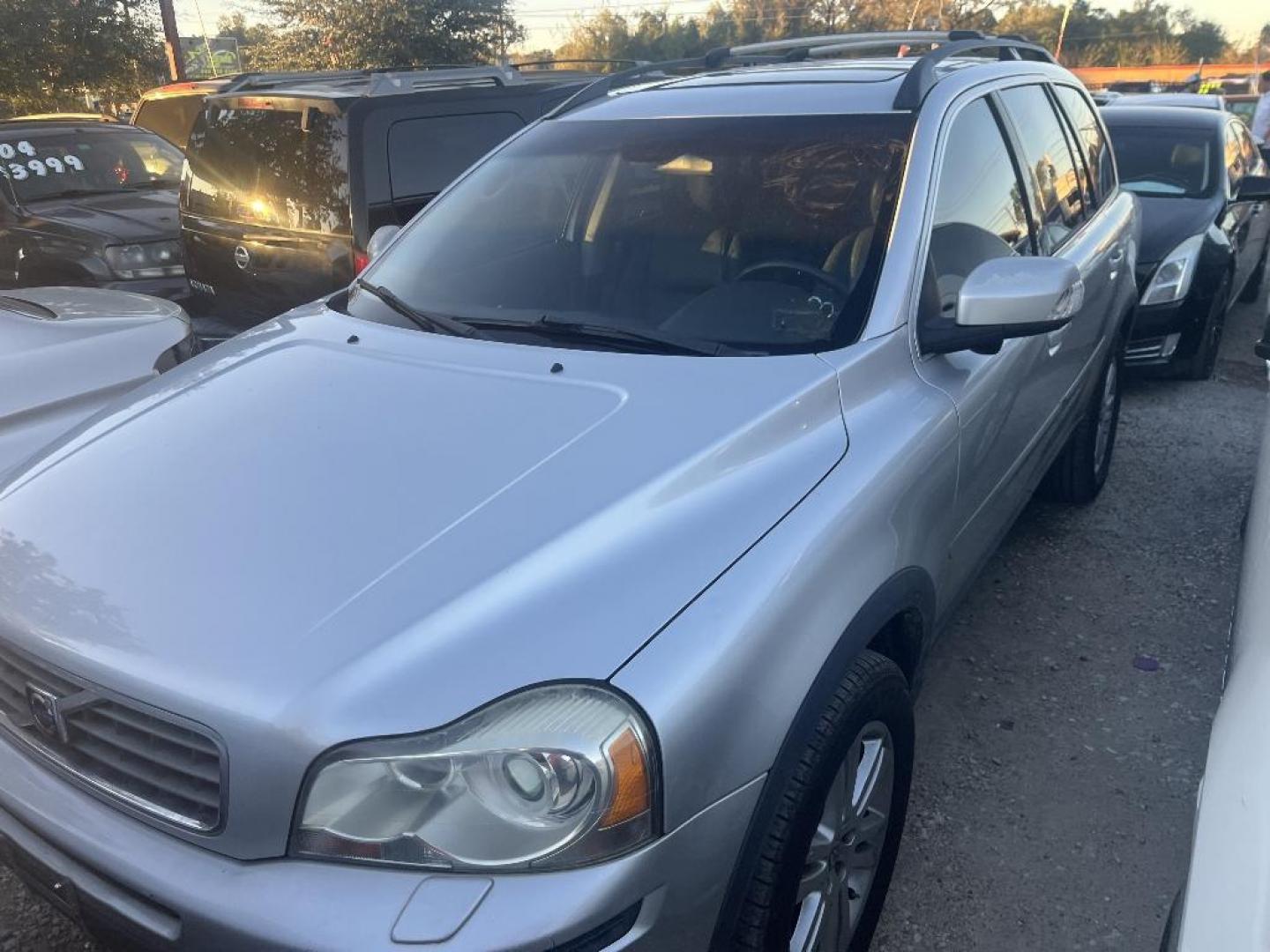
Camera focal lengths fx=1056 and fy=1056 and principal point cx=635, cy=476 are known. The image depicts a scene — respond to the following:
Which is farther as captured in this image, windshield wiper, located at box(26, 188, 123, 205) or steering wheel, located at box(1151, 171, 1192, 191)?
windshield wiper, located at box(26, 188, 123, 205)

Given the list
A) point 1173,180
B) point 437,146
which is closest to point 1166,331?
point 1173,180

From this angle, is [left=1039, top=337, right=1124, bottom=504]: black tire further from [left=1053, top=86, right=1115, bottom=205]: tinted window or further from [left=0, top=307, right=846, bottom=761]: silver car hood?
[left=0, top=307, right=846, bottom=761]: silver car hood

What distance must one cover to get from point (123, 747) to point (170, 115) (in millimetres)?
11707

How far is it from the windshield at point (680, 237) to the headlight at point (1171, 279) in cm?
380

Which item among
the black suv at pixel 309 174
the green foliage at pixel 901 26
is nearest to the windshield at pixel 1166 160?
the black suv at pixel 309 174

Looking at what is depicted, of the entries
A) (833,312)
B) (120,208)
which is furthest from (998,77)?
(120,208)

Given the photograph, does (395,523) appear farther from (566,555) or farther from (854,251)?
(854,251)

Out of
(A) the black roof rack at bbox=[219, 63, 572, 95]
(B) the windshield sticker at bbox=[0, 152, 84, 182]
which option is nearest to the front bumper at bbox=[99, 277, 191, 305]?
(A) the black roof rack at bbox=[219, 63, 572, 95]

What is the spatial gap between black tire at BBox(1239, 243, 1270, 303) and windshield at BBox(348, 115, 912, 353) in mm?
6653

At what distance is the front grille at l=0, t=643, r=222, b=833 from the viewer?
1586 mm

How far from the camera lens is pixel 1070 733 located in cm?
306

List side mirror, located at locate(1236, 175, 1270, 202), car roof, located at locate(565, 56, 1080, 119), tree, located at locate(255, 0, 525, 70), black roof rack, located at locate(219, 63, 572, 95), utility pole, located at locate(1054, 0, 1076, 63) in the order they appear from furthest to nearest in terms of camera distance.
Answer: utility pole, located at locate(1054, 0, 1076, 63), tree, located at locate(255, 0, 525, 70), side mirror, located at locate(1236, 175, 1270, 202), black roof rack, located at locate(219, 63, 572, 95), car roof, located at locate(565, 56, 1080, 119)

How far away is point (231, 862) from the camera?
1554 mm

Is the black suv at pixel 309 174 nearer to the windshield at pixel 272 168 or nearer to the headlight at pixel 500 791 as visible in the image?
the windshield at pixel 272 168
